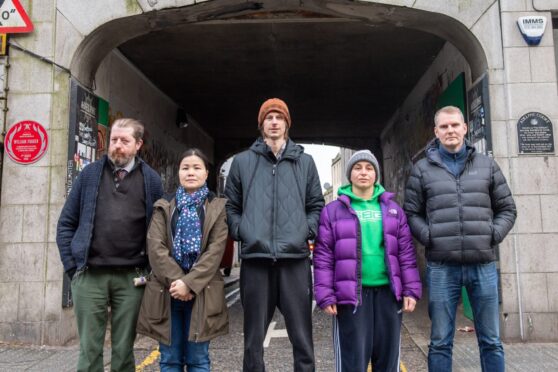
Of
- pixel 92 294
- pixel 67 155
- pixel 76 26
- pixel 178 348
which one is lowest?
pixel 178 348

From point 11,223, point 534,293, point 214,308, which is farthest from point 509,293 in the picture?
point 11,223

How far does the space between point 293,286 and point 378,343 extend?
0.69m

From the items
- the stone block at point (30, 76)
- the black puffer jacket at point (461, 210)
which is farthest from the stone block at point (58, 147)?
the black puffer jacket at point (461, 210)

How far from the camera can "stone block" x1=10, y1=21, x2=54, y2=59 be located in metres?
5.75

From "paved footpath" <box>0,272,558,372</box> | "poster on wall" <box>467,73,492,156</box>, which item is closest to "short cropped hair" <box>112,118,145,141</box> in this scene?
"paved footpath" <box>0,272,558,372</box>

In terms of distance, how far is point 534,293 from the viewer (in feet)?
17.4

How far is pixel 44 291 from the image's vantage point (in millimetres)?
5453

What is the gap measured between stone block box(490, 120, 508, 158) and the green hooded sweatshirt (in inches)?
109

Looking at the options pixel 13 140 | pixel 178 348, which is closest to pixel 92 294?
pixel 178 348

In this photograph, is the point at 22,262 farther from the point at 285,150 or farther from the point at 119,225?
the point at 285,150

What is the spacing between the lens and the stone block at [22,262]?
547cm

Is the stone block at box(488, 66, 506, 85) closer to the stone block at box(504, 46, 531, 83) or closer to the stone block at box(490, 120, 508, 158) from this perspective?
the stone block at box(504, 46, 531, 83)

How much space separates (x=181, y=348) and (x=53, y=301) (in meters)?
2.94

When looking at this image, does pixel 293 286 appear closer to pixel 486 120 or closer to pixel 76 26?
pixel 486 120
